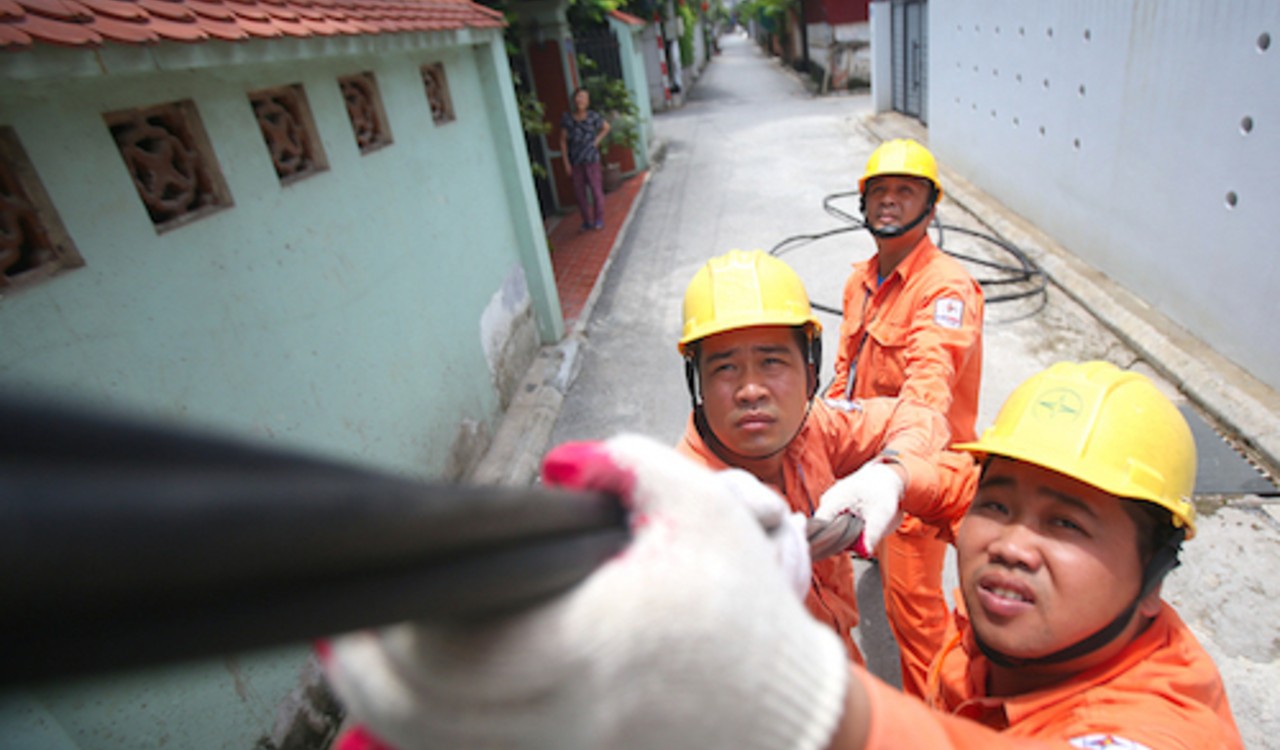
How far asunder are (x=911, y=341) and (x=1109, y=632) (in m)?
1.64

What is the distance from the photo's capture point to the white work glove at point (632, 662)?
1.61 feet

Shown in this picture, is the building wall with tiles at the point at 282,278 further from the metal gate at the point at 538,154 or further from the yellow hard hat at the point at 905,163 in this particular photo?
the metal gate at the point at 538,154

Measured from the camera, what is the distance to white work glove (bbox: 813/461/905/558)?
1.69m

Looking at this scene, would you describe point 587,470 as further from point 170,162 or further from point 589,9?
point 589,9

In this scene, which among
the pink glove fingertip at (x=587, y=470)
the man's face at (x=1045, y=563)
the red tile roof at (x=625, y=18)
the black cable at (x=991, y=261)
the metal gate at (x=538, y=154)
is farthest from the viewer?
the red tile roof at (x=625, y=18)

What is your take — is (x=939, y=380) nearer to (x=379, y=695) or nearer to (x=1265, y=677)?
(x=1265, y=677)

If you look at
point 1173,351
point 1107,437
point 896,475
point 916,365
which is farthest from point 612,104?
point 1107,437

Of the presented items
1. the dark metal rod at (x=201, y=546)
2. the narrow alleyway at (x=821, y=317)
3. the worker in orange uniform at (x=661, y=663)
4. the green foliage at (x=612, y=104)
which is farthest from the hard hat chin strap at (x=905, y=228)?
the green foliage at (x=612, y=104)

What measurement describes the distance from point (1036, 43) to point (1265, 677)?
666 centimetres

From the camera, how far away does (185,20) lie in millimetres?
2336

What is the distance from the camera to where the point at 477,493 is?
0.48 meters

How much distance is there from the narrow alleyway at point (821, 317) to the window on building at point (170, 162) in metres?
3.12

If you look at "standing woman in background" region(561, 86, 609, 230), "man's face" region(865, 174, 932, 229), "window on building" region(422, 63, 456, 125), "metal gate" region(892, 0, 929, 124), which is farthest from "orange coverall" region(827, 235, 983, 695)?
"metal gate" region(892, 0, 929, 124)

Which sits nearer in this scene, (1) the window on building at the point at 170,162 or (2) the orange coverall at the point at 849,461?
(2) the orange coverall at the point at 849,461
